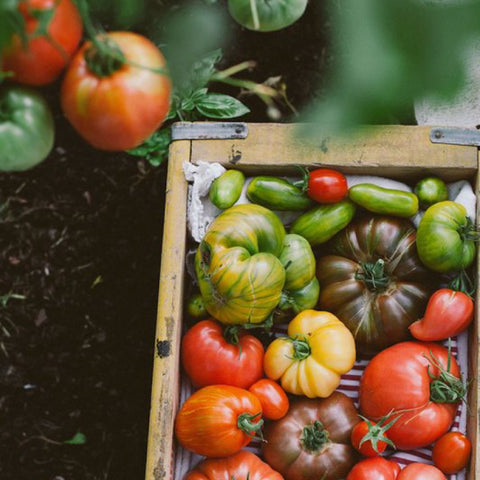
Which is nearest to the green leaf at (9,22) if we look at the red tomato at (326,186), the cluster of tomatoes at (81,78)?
the cluster of tomatoes at (81,78)

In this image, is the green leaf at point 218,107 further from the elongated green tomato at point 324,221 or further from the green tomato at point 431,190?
the green tomato at point 431,190

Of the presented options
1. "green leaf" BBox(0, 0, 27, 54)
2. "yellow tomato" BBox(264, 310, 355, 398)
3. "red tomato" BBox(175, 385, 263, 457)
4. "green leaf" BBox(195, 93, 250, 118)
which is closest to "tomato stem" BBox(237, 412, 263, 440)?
"red tomato" BBox(175, 385, 263, 457)

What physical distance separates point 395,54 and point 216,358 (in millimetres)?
860

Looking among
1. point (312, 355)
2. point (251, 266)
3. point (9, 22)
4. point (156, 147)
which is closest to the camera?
point (9, 22)

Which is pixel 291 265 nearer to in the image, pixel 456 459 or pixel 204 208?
Result: pixel 204 208

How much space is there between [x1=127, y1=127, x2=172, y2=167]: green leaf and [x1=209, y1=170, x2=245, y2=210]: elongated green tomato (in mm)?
231

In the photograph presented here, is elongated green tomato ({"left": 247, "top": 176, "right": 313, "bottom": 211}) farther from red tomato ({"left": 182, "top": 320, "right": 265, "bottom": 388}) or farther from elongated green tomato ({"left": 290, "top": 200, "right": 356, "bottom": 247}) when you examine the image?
red tomato ({"left": 182, "top": 320, "right": 265, "bottom": 388})

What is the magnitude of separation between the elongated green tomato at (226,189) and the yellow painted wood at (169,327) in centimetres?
6

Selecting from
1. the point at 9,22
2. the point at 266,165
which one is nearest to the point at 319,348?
the point at 266,165

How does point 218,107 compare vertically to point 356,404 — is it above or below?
above

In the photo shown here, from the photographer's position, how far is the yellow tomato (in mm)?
1164

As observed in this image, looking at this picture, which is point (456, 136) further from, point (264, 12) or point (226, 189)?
point (264, 12)

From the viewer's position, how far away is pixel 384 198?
1197 mm

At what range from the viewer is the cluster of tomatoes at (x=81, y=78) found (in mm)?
395
